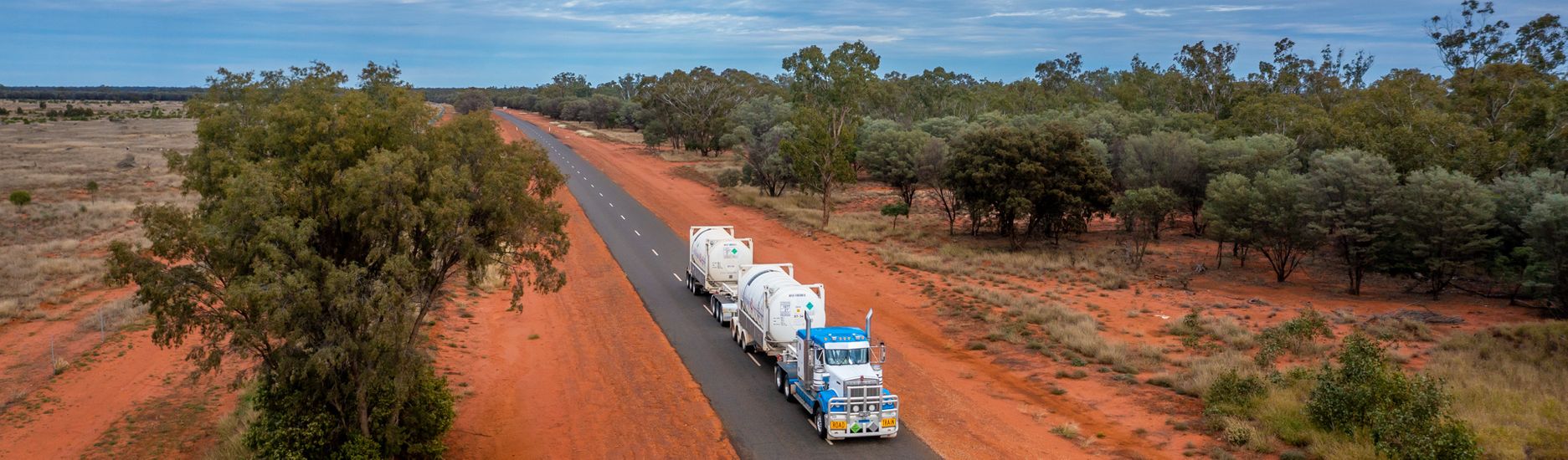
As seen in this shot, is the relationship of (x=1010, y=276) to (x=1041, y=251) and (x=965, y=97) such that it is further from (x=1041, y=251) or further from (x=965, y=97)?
(x=965, y=97)

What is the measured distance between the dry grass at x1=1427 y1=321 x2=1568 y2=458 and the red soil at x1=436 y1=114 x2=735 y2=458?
612 inches

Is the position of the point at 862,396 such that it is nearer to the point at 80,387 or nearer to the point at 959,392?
the point at 959,392

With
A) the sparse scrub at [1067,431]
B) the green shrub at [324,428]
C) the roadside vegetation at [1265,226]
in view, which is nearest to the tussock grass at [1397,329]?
the roadside vegetation at [1265,226]

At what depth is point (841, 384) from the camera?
788 inches

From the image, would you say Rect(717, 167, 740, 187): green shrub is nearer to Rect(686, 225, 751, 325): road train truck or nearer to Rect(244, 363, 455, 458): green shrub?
Rect(686, 225, 751, 325): road train truck

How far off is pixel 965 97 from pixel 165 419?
10237 cm

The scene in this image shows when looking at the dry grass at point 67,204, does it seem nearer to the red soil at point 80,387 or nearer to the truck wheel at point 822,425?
the red soil at point 80,387

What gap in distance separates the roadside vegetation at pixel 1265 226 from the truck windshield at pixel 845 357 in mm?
7762

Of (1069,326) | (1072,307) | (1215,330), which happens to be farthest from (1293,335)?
(1072,307)

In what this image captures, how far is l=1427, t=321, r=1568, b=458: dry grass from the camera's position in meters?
18.0

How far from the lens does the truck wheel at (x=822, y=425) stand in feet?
66.1

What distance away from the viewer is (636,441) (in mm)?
20469

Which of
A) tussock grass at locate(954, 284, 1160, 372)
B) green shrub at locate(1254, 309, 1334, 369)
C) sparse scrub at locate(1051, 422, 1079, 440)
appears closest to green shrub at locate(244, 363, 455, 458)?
sparse scrub at locate(1051, 422, 1079, 440)

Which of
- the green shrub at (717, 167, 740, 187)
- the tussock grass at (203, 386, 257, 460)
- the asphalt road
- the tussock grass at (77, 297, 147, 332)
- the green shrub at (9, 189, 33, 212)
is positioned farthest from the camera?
the green shrub at (717, 167, 740, 187)
